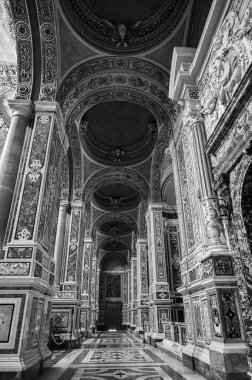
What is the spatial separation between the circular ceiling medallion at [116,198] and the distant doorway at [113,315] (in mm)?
12066

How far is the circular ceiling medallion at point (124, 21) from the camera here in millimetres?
6309

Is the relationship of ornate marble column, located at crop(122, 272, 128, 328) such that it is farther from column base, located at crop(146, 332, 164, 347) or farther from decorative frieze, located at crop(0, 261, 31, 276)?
decorative frieze, located at crop(0, 261, 31, 276)

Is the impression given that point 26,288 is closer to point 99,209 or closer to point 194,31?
point 194,31

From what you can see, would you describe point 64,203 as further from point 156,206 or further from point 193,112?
point 193,112

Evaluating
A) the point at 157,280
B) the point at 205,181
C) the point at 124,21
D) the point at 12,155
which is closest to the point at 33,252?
the point at 12,155

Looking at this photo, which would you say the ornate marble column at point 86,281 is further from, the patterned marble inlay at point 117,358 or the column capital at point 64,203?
the patterned marble inlay at point 117,358

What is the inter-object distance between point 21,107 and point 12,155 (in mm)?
1233

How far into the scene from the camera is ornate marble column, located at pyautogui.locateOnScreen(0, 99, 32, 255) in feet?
16.1

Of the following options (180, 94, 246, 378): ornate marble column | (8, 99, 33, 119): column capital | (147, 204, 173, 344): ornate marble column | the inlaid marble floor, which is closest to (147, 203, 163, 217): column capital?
(147, 204, 173, 344): ornate marble column

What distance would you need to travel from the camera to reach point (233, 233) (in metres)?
3.76

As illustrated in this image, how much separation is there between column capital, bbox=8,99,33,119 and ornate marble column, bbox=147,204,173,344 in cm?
684

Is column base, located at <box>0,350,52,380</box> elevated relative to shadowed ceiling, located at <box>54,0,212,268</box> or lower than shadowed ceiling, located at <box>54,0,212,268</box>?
lower

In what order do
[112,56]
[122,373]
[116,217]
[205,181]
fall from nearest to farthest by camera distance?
[122,373]
[205,181]
[112,56]
[116,217]

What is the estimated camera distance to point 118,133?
440 inches
